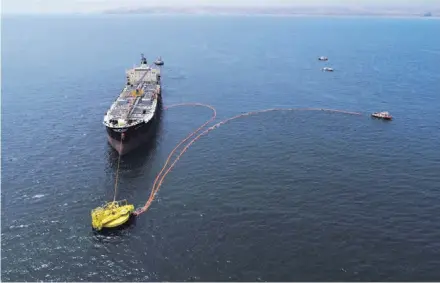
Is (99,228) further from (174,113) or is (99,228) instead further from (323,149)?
(174,113)

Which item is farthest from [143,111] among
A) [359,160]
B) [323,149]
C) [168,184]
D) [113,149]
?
[359,160]

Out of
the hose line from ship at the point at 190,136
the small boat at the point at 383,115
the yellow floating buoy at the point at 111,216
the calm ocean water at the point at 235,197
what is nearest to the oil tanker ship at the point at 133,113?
the calm ocean water at the point at 235,197

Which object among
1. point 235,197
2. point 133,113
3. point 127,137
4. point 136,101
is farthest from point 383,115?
point 127,137

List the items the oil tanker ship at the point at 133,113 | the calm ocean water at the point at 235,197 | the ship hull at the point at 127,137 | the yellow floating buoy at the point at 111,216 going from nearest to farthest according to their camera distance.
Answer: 1. the calm ocean water at the point at 235,197
2. the yellow floating buoy at the point at 111,216
3. the ship hull at the point at 127,137
4. the oil tanker ship at the point at 133,113

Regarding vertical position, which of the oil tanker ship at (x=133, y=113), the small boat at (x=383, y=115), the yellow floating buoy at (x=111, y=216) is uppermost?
the oil tanker ship at (x=133, y=113)

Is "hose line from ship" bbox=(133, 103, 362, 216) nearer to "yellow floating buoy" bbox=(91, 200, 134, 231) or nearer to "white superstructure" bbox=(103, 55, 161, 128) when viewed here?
"yellow floating buoy" bbox=(91, 200, 134, 231)

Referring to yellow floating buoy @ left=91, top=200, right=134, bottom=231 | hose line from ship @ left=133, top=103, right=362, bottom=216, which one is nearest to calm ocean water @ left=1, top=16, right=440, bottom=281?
hose line from ship @ left=133, top=103, right=362, bottom=216

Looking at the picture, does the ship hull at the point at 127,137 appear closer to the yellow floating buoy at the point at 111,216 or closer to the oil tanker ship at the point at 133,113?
the oil tanker ship at the point at 133,113
